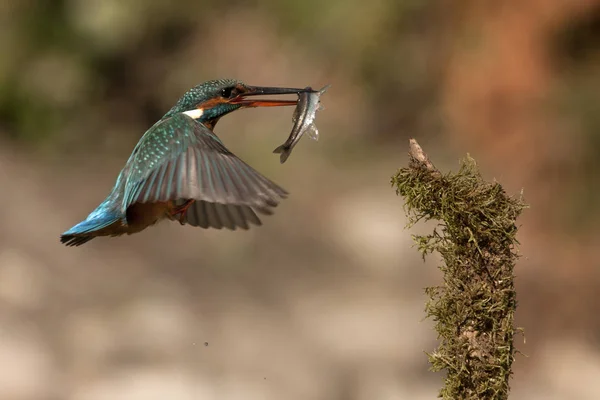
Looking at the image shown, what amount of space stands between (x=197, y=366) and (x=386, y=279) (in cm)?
188

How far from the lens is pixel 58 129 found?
8.58 m

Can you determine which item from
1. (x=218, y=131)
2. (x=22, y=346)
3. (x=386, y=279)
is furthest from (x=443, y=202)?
(x=218, y=131)

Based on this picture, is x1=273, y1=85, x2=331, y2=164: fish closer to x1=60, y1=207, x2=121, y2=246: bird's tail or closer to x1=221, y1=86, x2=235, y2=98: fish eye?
x1=221, y1=86, x2=235, y2=98: fish eye

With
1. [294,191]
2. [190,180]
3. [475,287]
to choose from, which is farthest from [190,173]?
[294,191]

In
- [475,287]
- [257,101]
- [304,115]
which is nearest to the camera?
[475,287]

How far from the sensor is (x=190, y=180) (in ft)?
9.50

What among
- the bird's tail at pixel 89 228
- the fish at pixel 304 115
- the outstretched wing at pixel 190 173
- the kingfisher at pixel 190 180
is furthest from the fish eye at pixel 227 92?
the bird's tail at pixel 89 228

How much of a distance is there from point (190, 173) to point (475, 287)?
43.7 inches

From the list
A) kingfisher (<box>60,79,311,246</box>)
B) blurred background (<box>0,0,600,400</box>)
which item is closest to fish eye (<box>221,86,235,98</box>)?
kingfisher (<box>60,79,311,246</box>)

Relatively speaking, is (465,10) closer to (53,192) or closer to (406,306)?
(406,306)

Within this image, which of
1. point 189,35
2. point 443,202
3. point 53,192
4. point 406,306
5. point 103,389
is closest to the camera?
point 443,202

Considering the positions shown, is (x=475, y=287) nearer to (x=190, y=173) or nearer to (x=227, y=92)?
(x=190, y=173)

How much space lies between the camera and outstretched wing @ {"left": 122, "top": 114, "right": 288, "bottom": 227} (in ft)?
8.98

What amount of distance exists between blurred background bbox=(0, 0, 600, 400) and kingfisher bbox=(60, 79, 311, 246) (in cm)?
254
